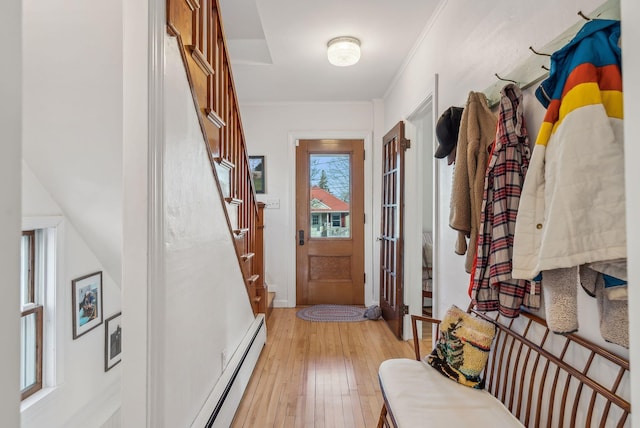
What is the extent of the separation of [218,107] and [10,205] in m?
1.60

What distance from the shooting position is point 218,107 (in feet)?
6.26

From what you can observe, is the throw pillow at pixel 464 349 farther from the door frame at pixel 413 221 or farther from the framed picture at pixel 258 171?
the framed picture at pixel 258 171

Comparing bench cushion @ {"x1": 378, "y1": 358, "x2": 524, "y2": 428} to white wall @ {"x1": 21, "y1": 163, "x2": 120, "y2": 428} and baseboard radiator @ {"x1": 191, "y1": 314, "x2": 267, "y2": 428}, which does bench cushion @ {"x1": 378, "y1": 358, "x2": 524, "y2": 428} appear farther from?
white wall @ {"x1": 21, "y1": 163, "x2": 120, "y2": 428}

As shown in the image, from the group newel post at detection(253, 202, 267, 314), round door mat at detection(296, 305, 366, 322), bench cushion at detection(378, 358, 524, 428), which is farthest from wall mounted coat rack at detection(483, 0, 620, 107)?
round door mat at detection(296, 305, 366, 322)

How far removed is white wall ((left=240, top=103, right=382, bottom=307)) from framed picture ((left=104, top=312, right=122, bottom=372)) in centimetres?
193

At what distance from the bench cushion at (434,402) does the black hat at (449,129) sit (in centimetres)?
107

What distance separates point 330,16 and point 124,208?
1887mm

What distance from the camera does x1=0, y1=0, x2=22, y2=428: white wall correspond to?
422mm

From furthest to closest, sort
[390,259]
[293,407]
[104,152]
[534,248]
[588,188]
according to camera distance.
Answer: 1. [390,259]
2. [293,407]
3. [104,152]
4. [534,248]
5. [588,188]

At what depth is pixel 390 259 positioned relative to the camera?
3352 millimetres

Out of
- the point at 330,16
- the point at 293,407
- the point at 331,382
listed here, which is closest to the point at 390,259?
the point at 331,382

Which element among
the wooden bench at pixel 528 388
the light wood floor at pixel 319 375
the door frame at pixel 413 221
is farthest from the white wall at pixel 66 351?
the door frame at pixel 413 221

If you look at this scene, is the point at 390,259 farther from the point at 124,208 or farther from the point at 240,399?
the point at 124,208

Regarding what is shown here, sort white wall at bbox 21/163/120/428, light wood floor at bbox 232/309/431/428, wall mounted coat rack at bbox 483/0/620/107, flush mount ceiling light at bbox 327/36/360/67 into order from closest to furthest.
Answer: wall mounted coat rack at bbox 483/0/620/107, white wall at bbox 21/163/120/428, light wood floor at bbox 232/309/431/428, flush mount ceiling light at bbox 327/36/360/67
